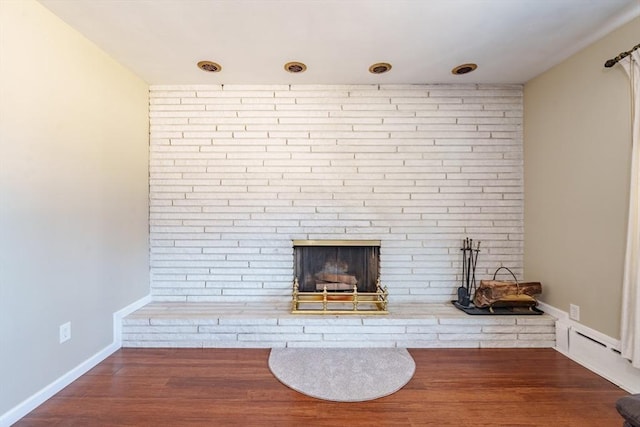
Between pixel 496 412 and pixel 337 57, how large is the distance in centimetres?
268

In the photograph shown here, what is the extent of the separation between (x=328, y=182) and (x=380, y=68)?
1.12 m

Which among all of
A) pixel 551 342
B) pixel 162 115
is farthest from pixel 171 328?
pixel 551 342

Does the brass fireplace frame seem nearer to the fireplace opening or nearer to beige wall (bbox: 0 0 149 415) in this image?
the fireplace opening

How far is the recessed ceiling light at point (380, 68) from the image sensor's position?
2479 mm

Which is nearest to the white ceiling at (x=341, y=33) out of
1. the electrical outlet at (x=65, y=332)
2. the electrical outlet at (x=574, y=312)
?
the electrical outlet at (x=574, y=312)

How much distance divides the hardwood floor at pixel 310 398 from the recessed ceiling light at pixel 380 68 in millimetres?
2456

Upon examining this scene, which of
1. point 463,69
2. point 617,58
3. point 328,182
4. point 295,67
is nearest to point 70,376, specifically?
point 328,182

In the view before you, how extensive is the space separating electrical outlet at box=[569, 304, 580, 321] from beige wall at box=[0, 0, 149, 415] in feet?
12.2

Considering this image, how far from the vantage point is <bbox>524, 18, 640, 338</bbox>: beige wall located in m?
→ 1.98

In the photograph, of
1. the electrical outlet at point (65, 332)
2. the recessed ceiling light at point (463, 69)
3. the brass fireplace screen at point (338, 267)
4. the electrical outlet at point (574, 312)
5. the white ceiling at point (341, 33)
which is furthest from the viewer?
the brass fireplace screen at point (338, 267)

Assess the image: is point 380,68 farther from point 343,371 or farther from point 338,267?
point 343,371

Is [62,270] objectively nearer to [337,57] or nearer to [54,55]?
[54,55]

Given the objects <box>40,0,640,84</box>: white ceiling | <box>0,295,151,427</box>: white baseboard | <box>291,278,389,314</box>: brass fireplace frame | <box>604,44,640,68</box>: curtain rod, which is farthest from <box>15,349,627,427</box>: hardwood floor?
<box>40,0,640,84</box>: white ceiling

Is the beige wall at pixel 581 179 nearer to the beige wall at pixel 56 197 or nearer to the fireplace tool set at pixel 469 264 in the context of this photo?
the fireplace tool set at pixel 469 264
